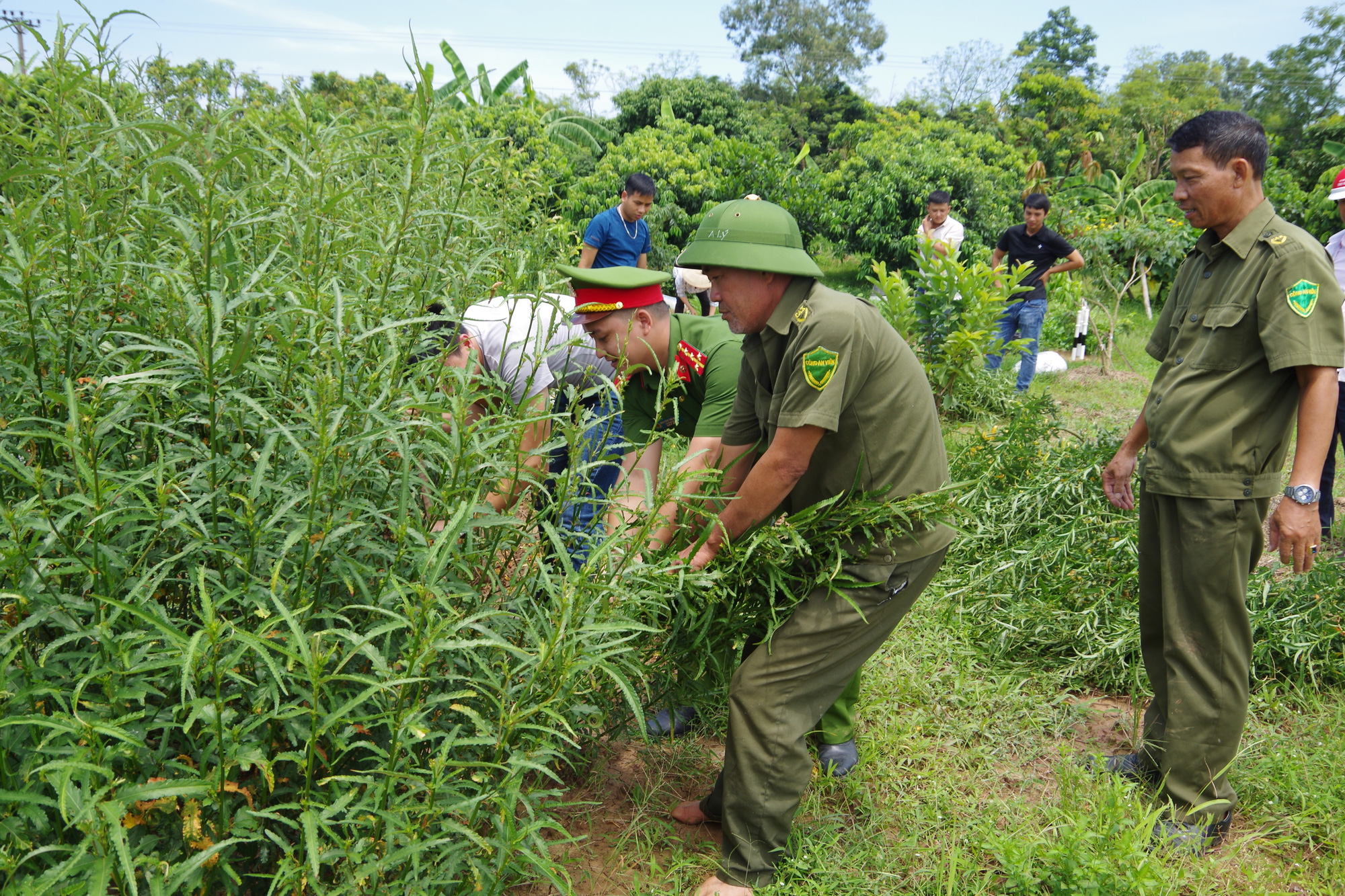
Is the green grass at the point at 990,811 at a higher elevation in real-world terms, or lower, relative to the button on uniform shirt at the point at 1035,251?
lower

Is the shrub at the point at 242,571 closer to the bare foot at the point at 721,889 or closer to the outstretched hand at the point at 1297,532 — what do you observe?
the bare foot at the point at 721,889

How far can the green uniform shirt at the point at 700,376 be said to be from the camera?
2930 mm

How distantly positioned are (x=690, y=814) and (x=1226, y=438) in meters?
1.88

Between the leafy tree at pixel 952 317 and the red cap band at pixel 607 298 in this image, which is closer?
the red cap band at pixel 607 298

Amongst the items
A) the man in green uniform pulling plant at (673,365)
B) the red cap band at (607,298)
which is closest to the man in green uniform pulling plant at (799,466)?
the man in green uniform pulling plant at (673,365)

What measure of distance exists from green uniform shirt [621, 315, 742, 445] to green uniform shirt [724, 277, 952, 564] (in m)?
0.33

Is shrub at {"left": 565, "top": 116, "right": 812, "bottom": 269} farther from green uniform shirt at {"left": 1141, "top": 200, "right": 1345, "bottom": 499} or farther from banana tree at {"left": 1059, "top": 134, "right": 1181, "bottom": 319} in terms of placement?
green uniform shirt at {"left": 1141, "top": 200, "right": 1345, "bottom": 499}

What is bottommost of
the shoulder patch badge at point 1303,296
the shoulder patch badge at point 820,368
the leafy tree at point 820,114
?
the shoulder patch badge at point 820,368

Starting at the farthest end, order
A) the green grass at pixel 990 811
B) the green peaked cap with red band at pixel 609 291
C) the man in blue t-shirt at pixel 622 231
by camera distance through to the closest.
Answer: the man in blue t-shirt at pixel 622 231 → the green peaked cap with red band at pixel 609 291 → the green grass at pixel 990 811

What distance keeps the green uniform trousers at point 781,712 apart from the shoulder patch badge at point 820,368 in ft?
1.80

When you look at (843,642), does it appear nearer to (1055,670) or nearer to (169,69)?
(1055,670)

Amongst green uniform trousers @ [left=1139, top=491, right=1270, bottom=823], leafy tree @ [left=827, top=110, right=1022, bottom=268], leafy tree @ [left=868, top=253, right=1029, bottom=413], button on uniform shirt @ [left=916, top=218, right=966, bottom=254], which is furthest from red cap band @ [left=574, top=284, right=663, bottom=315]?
leafy tree @ [left=827, top=110, right=1022, bottom=268]

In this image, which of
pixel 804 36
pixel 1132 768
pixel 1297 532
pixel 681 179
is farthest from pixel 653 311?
pixel 804 36

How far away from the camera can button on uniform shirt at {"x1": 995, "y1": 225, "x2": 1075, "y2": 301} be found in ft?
26.3
